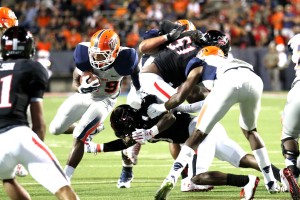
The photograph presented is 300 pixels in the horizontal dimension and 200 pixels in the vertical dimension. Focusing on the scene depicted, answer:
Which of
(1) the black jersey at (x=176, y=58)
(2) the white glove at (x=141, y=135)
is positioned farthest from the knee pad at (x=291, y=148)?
(1) the black jersey at (x=176, y=58)

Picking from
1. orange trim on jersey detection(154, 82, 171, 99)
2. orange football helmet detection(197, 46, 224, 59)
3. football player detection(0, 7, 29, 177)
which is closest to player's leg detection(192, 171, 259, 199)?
A: orange football helmet detection(197, 46, 224, 59)

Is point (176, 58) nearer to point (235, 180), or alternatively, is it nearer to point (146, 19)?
point (235, 180)

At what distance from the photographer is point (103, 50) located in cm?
738

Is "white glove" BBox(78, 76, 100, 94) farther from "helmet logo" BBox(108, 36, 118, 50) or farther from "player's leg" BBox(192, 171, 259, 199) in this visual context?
"player's leg" BBox(192, 171, 259, 199)

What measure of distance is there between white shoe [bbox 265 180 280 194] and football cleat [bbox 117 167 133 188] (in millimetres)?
1384

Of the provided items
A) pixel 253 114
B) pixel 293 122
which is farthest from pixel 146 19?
pixel 293 122

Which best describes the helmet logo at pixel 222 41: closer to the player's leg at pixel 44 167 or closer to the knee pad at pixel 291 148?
the knee pad at pixel 291 148

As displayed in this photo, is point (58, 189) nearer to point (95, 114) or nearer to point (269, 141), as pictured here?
point (95, 114)

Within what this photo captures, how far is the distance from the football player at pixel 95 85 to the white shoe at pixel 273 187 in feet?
5.35

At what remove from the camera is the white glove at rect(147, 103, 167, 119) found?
717 centimetres

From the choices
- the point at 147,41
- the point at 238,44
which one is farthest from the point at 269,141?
the point at 238,44

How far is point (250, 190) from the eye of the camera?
6.36 meters

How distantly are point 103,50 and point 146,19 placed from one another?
49.8 ft

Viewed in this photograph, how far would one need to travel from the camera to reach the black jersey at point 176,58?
7.83 metres
